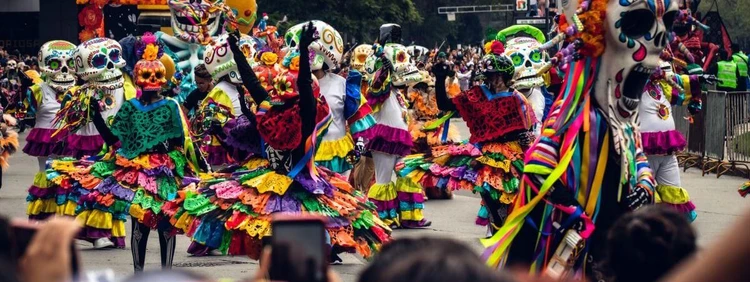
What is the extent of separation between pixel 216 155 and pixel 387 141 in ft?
6.18

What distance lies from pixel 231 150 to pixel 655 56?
457 centimetres

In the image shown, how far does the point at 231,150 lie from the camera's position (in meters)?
10.6

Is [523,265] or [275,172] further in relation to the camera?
[275,172]

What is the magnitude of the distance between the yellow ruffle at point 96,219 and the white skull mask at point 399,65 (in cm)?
339

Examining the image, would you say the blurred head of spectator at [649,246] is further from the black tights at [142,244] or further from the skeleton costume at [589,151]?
the black tights at [142,244]

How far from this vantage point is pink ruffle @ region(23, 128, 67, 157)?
13.8 metres

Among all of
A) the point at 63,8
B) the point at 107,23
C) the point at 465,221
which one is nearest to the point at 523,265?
the point at 465,221

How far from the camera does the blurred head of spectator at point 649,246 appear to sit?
3.68 meters

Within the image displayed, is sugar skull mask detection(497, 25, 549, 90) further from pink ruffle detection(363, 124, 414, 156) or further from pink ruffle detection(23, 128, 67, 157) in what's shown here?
pink ruffle detection(23, 128, 67, 157)

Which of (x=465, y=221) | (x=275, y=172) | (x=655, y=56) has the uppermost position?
(x=655, y=56)

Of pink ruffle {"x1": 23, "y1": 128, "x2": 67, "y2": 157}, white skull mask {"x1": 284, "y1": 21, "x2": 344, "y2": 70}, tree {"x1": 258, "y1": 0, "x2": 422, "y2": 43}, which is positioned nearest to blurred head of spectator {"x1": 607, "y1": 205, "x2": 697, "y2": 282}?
white skull mask {"x1": 284, "y1": 21, "x2": 344, "y2": 70}

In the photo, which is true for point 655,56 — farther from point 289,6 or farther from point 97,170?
point 289,6

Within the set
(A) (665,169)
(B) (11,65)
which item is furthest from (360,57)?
(B) (11,65)

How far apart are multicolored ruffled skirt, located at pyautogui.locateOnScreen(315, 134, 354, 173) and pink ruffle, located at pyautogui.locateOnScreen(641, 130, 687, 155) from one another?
262 cm
